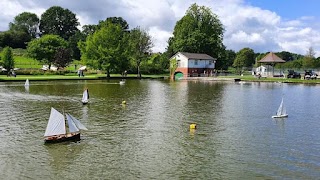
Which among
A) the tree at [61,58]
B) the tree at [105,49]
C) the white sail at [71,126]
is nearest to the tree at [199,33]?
the tree at [105,49]

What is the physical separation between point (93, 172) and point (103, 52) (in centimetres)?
8078

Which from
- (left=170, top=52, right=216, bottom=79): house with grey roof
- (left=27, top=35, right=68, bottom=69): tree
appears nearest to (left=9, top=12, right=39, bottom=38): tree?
(left=27, top=35, right=68, bottom=69): tree

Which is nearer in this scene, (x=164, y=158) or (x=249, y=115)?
(x=164, y=158)

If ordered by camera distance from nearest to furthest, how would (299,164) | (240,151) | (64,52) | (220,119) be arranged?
(299,164) < (240,151) < (220,119) < (64,52)

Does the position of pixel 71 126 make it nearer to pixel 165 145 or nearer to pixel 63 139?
pixel 63 139

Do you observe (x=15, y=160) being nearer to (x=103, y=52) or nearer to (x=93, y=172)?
(x=93, y=172)

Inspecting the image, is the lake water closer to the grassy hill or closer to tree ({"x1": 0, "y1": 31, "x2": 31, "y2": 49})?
the grassy hill

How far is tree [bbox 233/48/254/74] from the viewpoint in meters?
179

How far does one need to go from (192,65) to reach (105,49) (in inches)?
1184

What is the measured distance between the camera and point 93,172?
16.8 m

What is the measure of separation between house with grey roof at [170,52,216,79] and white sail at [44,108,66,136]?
88.2m

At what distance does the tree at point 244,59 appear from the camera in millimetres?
179000

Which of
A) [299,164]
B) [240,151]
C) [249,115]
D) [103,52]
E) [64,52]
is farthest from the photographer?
[64,52]

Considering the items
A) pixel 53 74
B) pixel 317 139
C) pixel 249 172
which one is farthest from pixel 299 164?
pixel 53 74
